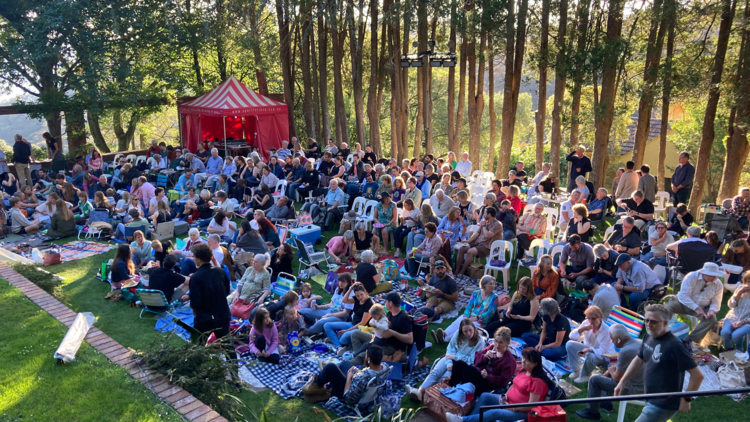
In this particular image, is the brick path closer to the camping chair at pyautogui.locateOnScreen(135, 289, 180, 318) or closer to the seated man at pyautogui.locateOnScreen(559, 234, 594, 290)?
the camping chair at pyautogui.locateOnScreen(135, 289, 180, 318)

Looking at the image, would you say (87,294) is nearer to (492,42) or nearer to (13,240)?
(13,240)

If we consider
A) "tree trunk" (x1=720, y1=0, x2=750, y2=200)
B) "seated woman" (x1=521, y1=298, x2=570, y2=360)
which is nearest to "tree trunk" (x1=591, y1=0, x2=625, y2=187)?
"tree trunk" (x1=720, y1=0, x2=750, y2=200)

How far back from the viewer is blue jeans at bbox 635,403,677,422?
13.1 feet

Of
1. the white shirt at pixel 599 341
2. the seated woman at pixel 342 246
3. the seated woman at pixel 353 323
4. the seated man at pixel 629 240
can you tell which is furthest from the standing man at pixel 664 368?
the seated woman at pixel 342 246

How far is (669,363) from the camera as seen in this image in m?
4.01

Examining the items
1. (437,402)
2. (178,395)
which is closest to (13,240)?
(178,395)

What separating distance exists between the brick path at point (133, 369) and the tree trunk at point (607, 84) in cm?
1248

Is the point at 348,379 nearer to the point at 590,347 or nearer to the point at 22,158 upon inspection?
the point at 590,347

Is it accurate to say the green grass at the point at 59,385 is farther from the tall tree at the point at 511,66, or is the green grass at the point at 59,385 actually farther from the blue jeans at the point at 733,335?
the tall tree at the point at 511,66

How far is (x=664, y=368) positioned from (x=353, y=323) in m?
3.57

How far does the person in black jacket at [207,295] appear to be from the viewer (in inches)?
203

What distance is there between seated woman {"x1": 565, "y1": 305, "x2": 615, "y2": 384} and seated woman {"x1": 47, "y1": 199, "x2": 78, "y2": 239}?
10.5 meters

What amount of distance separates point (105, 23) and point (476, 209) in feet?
50.4

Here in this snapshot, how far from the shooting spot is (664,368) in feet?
13.2
